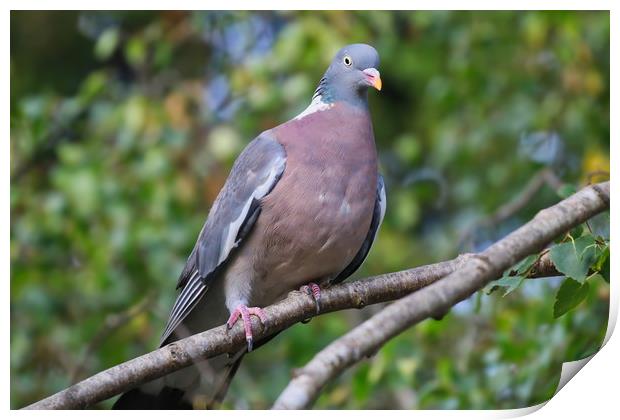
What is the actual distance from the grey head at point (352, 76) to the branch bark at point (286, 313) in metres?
0.40

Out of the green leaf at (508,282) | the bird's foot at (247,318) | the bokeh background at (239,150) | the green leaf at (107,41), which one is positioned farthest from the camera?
the green leaf at (107,41)

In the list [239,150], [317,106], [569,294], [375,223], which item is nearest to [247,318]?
[375,223]

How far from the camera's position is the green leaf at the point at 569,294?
1527mm

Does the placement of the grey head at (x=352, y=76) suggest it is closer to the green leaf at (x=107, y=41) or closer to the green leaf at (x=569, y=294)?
the green leaf at (x=569, y=294)

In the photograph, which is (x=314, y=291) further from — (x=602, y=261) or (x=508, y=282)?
(x=602, y=261)

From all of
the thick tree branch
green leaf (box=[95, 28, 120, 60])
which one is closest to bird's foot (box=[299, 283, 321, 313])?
the thick tree branch

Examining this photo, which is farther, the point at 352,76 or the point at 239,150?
the point at 239,150

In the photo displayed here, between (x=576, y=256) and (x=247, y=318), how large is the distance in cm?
62

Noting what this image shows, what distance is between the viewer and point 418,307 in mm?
1081

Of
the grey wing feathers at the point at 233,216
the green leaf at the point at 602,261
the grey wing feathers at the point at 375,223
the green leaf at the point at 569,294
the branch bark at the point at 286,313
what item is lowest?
the green leaf at the point at 569,294

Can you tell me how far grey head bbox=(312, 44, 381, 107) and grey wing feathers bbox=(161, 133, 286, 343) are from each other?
170 millimetres

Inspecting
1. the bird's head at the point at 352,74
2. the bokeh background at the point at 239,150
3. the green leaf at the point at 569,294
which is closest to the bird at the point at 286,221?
the bird's head at the point at 352,74

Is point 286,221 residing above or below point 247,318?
above

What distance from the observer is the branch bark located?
1343mm
